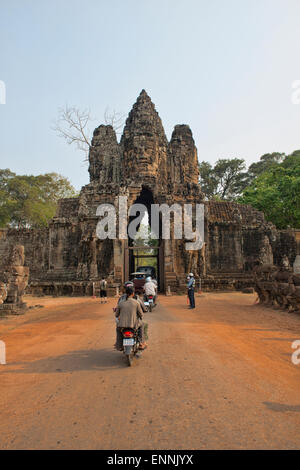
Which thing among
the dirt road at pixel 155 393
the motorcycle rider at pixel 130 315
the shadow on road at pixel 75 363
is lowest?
the shadow on road at pixel 75 363

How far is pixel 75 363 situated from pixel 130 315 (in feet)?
3.99

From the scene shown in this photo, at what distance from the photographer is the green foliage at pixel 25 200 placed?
120ft

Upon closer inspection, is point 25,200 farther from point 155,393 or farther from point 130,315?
point 155,393

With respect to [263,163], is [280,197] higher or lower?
lower

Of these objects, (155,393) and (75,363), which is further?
(75,363)

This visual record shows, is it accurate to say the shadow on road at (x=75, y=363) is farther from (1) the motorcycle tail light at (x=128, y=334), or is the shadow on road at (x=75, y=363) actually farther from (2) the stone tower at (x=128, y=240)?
(2) the stone tower at (x=128, y=240)

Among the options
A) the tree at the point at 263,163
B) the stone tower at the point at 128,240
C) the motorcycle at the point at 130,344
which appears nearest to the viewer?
the motorcycle at the point at 130,344

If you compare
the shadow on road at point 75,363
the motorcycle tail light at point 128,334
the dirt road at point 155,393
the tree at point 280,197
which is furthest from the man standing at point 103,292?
the tree at point 280,197

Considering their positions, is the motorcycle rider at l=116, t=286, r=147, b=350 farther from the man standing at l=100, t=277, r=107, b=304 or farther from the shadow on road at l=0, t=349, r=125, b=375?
the man standing at l=100, t=277, r=107, b=304

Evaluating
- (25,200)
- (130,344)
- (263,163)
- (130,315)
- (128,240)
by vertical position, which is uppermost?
(263,163)

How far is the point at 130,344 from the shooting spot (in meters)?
5.18

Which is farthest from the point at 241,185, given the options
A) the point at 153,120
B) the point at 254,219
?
the point at 153,120

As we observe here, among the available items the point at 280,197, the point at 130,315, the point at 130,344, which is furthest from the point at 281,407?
the point at 280,197

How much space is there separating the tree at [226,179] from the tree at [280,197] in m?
12.3
